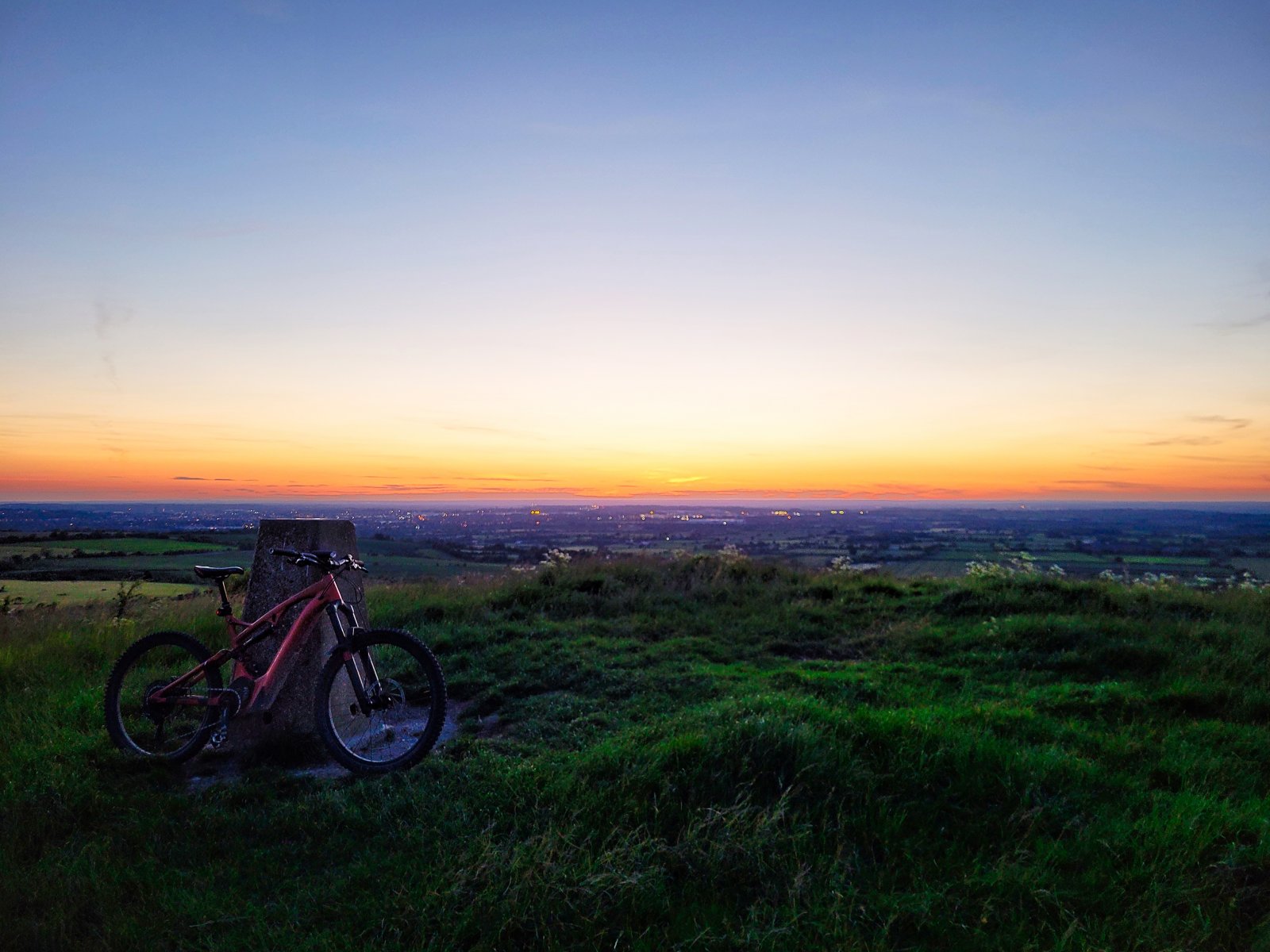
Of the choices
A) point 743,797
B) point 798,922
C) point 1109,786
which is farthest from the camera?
point 1109,786

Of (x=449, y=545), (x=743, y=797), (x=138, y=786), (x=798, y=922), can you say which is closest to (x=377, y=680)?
(x=138, y=786)

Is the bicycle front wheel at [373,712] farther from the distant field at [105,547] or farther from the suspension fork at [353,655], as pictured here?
the distant field at [105,547]

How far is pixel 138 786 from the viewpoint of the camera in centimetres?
575

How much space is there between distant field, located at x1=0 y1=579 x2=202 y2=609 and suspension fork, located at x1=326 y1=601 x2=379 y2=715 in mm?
9749

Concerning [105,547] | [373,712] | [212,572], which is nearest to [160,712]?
[212,572]

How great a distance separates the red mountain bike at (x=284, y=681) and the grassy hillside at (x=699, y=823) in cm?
33

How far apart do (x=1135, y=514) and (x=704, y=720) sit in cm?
6763

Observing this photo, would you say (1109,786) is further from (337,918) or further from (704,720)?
(337,918)

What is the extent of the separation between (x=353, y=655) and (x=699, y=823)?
3120 mm

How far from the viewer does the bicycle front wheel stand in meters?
5.80

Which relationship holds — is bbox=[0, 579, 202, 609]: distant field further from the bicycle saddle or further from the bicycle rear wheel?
the bicycle saddle

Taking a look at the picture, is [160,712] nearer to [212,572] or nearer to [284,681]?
[284,681]

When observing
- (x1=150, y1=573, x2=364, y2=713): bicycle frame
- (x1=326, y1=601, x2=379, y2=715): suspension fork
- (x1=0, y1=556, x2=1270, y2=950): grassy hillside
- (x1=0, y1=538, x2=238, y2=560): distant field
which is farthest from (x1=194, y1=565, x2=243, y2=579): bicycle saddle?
(x1=0, y1=538, x2=238, y2=560): distant field

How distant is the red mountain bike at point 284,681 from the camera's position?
586 cm
